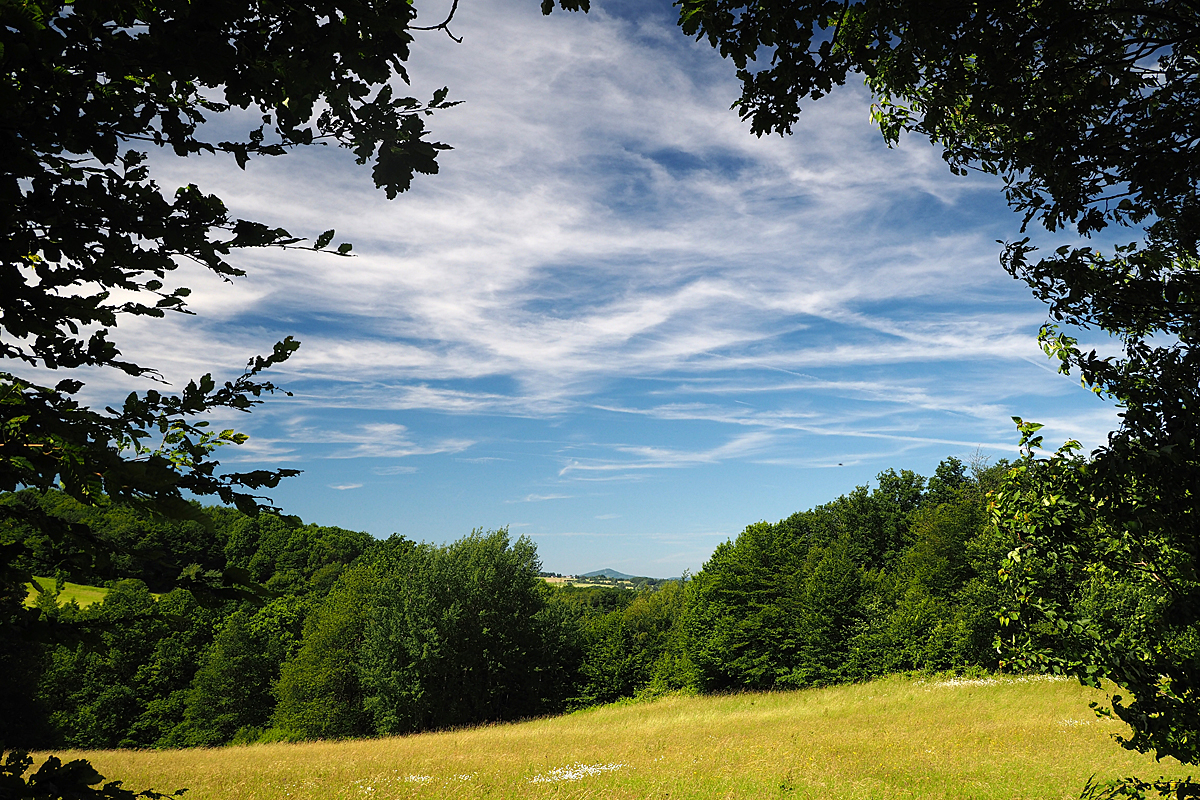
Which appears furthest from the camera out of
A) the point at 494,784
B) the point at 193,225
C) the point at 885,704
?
the point at 885,704

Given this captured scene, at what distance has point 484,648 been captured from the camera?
39125 millimetres

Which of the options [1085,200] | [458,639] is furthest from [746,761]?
[458,639]

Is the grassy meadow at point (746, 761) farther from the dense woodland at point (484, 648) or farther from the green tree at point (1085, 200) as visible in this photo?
the dense woodland at point (484, 648)

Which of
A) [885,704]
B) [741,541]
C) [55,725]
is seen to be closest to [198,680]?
[55,725]

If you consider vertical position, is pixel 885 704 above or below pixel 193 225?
below

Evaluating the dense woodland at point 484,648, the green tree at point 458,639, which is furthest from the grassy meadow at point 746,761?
the dense woodland at point 484,648

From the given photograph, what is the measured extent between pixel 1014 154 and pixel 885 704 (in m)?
24.2

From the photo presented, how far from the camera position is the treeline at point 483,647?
121 ft

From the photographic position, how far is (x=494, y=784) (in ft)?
39.2

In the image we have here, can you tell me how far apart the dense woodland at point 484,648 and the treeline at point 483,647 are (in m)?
0.13

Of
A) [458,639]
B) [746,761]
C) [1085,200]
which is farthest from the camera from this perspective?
[458,639]

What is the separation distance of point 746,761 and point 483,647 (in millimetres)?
28964

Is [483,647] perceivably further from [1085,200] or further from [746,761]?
[1085,200]

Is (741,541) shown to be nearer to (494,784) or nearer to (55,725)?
(494,784)
